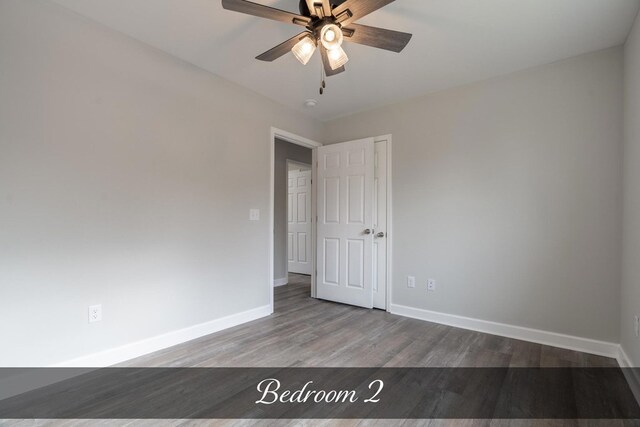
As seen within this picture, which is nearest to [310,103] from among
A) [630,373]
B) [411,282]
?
[411,282]

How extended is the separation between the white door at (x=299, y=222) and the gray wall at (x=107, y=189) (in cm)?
275

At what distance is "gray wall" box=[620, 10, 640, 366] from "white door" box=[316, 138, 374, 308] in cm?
215

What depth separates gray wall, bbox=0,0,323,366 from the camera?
1.82m

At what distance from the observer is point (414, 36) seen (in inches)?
88.3

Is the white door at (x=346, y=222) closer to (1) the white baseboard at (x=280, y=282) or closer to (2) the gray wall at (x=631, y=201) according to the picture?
(1) the white baseboard at (x=280, y=282)

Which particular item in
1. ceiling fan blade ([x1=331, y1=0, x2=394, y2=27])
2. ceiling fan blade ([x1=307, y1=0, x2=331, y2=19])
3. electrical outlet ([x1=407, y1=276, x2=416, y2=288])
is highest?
ceiling fan blade ([x1=307, y1=0, x2=331, y2=19])

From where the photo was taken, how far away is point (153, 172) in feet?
7.97

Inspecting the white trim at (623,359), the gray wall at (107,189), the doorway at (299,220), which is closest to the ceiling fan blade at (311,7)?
the gray wall at (107,189)

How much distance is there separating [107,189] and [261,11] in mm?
1665

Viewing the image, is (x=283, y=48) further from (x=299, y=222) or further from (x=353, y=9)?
(x=299, y=222)

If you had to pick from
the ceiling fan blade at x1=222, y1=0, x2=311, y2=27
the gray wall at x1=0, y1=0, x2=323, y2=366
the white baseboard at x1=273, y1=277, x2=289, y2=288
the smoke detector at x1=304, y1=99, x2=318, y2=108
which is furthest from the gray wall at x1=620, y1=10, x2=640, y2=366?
the white baseboard at x1=273, y1=277, x2=289, y2=288

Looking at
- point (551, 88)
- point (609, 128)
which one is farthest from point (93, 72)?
point (609, 128)

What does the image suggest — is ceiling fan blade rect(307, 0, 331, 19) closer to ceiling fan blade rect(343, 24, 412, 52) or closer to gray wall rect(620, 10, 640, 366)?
ceiling fan blade rect(343, 24, 412, 52)

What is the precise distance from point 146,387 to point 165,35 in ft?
8.34
